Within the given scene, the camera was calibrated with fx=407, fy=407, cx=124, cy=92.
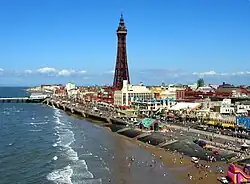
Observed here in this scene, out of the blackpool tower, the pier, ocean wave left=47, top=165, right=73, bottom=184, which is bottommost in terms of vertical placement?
ocean wave left=47, top=165, right=73, bottom=184

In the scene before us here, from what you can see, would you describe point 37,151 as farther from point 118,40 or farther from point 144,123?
point 118,40

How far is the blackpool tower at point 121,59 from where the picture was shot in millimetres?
100188

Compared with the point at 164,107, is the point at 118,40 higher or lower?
higher

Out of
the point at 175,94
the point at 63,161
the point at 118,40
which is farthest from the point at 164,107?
the point at 63,161

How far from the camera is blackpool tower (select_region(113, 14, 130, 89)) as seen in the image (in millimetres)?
100188

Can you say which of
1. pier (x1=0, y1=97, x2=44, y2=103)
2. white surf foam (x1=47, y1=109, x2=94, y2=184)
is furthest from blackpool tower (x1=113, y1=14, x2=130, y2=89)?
white surf foam (x1=47, y1=109, x2=94, y2=184)

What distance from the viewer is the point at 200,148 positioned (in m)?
40.8

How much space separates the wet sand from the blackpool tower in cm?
5866

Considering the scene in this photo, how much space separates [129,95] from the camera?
91.4 m

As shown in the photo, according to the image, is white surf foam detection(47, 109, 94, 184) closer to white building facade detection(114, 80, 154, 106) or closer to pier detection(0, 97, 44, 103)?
white building facade detection(114, 80, 154, 106)

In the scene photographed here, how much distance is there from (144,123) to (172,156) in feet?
61.0

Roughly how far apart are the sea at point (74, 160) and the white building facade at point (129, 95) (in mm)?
33624

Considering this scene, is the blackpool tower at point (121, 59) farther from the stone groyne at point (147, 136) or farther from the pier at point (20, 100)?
the pier at point (20, 100)

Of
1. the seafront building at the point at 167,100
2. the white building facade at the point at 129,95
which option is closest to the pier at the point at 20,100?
the seafront building at the point at 167,100
